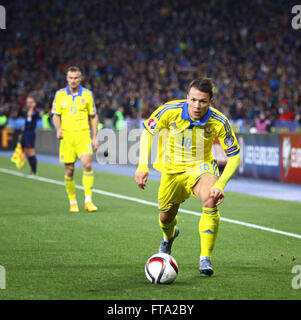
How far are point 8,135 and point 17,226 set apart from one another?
830 inches

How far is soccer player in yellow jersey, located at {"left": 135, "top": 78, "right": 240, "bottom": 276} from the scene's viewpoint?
6.49m

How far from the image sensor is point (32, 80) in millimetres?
36844

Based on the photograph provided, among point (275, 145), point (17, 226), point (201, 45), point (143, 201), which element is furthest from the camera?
point (201, 45)

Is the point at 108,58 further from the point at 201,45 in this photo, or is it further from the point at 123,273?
the point at 123,273

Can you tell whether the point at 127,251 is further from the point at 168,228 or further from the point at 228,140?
the point at 228,140

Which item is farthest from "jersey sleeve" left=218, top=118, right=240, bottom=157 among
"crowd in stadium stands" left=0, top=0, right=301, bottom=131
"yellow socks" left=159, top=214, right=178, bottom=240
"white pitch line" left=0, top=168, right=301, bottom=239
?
"crowd in stadium stands" left=0, top=0, right=301, bottom=131

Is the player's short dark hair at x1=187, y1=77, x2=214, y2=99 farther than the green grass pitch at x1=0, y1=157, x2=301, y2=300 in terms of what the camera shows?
Answer: Yes

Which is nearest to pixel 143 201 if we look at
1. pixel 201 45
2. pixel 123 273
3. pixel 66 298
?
pixel 123 273

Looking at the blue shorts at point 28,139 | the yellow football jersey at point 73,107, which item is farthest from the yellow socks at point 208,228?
the blue shorts at point 28,139

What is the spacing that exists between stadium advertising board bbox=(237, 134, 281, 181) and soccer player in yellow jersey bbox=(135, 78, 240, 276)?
10.6 meters

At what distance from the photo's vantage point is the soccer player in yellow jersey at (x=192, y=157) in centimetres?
649

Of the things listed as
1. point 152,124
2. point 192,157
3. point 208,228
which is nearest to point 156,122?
point 152,124

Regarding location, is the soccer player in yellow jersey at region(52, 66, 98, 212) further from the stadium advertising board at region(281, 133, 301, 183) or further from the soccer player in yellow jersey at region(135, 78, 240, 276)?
the stadium advertising board at region(281, 133, 301, 183)

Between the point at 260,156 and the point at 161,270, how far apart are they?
40.0 ft
